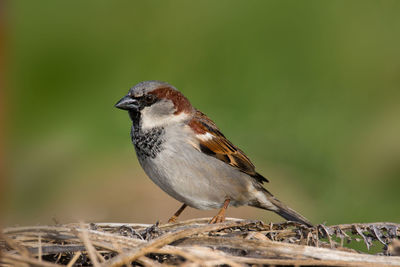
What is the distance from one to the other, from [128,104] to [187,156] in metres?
0.41

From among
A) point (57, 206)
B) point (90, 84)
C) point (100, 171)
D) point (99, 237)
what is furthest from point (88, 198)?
A: point (99, 237)

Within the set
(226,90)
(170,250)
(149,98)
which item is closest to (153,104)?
(149,98)

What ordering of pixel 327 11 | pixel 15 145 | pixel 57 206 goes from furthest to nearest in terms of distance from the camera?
pixel 327 11 < pixel 15 145 < pixel 57 206

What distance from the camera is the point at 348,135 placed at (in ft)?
19.7

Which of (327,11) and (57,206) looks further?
(327,11)

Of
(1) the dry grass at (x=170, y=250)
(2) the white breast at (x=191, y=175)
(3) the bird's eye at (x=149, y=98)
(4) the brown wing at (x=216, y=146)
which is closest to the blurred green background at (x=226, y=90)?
(4) the brown wing at (x=216, y=146)

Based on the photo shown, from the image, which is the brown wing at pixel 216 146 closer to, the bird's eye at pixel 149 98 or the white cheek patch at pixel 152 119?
the white cheek patch at pixel 152 119

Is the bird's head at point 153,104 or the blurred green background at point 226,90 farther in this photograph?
the blurred green background at point 226,90

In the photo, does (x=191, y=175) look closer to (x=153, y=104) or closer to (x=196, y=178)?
(x=196, y=178)

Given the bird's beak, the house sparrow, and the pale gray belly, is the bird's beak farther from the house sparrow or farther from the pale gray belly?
the pale gray belly

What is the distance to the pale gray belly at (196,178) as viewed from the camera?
308cm

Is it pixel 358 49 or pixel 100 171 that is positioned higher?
pixel 358 49

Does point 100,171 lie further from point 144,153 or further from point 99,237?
point 99,237

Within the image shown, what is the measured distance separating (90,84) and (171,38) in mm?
1091
